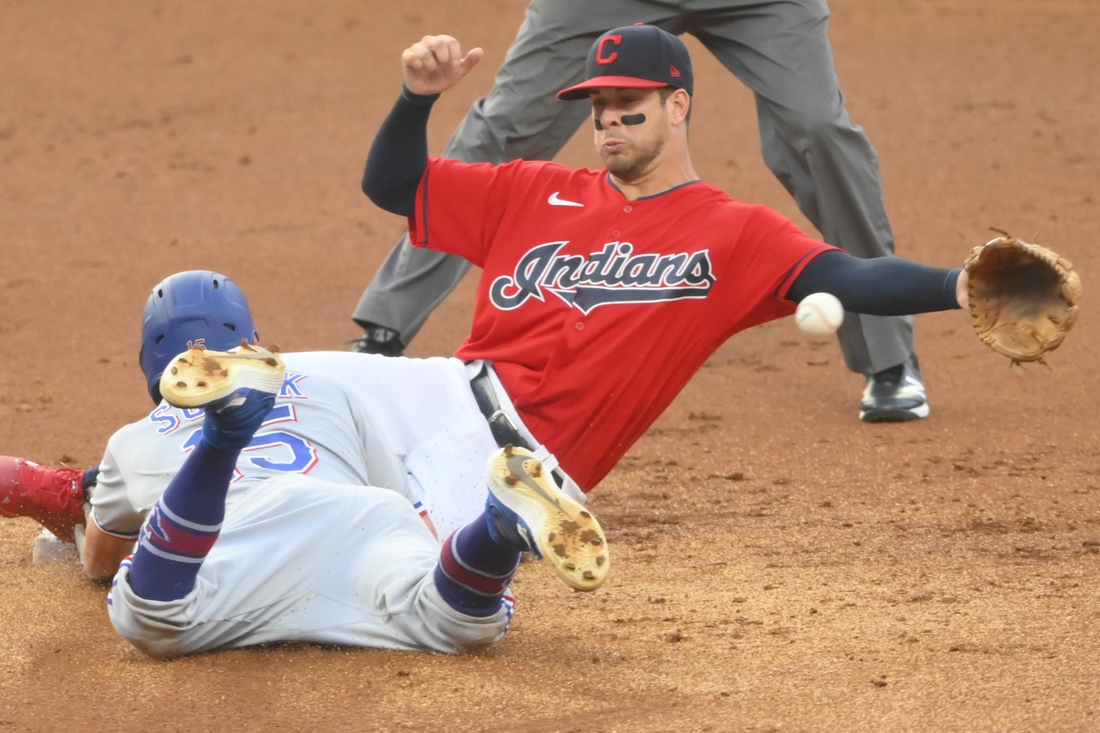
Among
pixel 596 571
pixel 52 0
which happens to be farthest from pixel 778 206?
pixel 52 0

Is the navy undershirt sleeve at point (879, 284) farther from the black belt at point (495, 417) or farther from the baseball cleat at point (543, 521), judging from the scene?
the baseball cleat at point (543, 521)

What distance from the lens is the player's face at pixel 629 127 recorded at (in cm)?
302

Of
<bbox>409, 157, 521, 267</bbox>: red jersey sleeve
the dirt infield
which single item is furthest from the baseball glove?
<bbox>409, 157, 521, 267</bbox>: red jersey sleeve

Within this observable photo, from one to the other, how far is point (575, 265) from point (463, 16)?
23.6 ft

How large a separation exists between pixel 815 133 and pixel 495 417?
1.64m

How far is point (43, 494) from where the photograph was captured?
127 inches

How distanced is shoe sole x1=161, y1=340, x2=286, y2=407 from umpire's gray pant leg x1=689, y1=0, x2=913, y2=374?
2238 mm

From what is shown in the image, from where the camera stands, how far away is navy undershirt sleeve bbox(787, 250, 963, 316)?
8.74 feet

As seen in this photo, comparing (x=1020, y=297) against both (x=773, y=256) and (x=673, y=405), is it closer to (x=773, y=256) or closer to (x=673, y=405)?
(x=773, y=256)

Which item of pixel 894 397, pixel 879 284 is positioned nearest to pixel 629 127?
pixel 879 284

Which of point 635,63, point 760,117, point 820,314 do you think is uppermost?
point 635,63

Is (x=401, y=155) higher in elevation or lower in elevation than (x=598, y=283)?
higher

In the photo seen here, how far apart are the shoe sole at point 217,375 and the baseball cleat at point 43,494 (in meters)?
1.04

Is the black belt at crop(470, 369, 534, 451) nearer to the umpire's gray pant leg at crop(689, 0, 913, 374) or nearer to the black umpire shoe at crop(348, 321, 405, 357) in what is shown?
the black umpire shoe at crop(348, 321, 405, 357)
